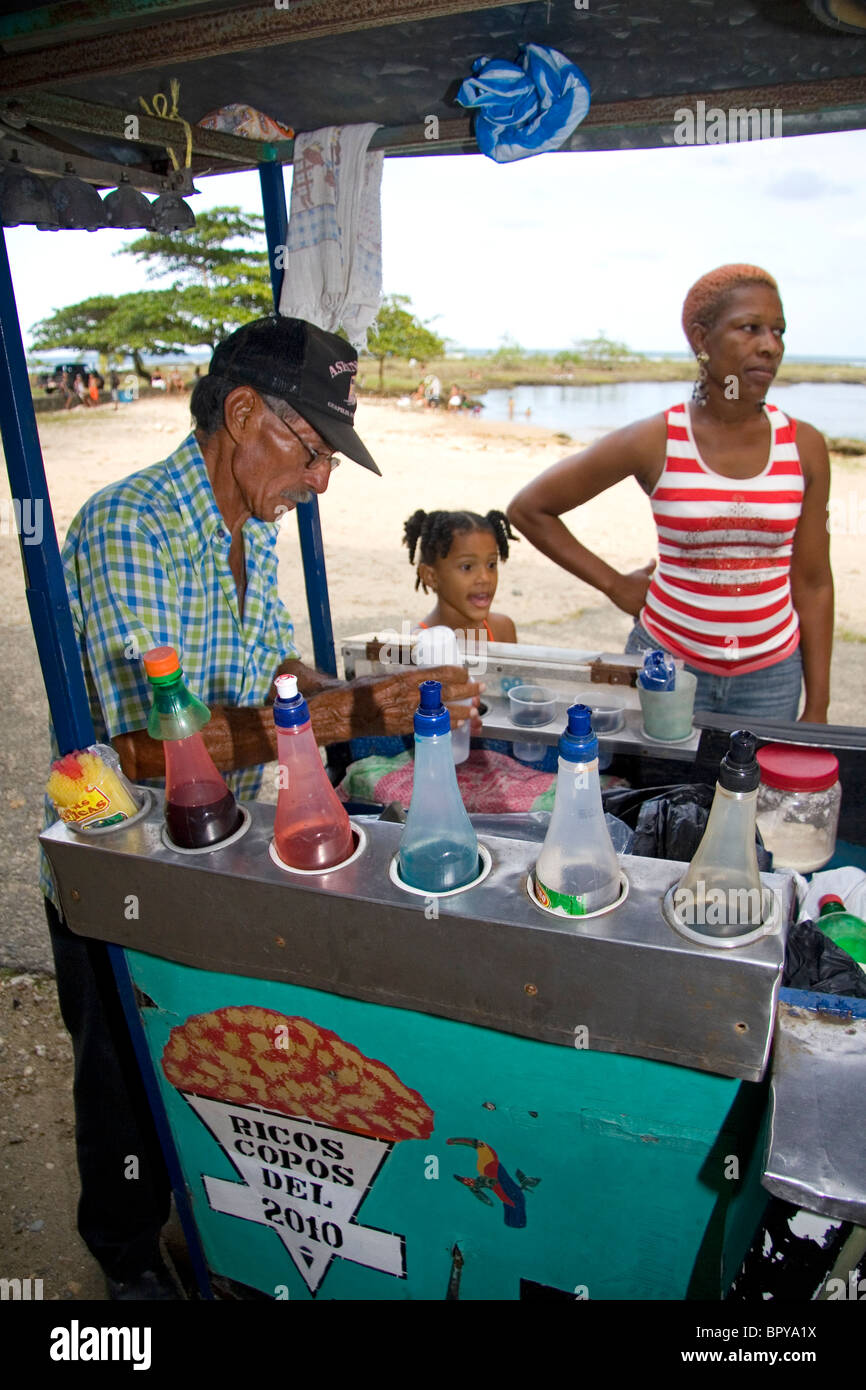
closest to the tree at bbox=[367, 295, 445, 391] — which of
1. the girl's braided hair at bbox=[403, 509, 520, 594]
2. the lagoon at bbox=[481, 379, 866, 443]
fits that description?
the lagoon at bbox=[481, 379, 866, 443]

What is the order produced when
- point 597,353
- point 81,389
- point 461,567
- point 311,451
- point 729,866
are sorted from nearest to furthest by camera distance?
point 729,866 < point 311,451 < point 461,567 < point 81,389 < point 597,353

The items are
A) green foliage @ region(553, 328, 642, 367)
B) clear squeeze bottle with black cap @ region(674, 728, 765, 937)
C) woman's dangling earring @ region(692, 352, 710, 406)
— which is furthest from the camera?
green foliage @ region(553, 328, 642, 367)

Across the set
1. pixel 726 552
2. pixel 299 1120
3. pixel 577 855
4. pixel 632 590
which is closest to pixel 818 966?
pixel 577 855

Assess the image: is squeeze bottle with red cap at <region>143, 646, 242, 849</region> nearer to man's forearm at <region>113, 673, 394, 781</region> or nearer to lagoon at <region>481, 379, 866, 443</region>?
man's forearm at <region>113, 673, 394, 781</region>

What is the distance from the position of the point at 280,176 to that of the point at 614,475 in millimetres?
1505

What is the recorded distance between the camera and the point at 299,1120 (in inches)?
57.2

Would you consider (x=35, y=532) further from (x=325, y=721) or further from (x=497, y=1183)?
(x=497, y=1183)

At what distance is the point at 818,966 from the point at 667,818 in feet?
1.24

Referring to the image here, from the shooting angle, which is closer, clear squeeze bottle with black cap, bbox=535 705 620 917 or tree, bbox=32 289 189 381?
clear squeeze bottle with black cap, bbox=535 705 620 917

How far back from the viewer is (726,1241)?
1.25m

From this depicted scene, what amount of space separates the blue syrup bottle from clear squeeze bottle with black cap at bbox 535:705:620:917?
0.12 meters

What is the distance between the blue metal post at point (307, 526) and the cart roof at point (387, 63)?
118 millimetres

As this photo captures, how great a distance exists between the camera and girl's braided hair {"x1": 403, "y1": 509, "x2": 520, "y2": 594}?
2.92 m

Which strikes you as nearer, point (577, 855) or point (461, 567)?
point (577, 855)
